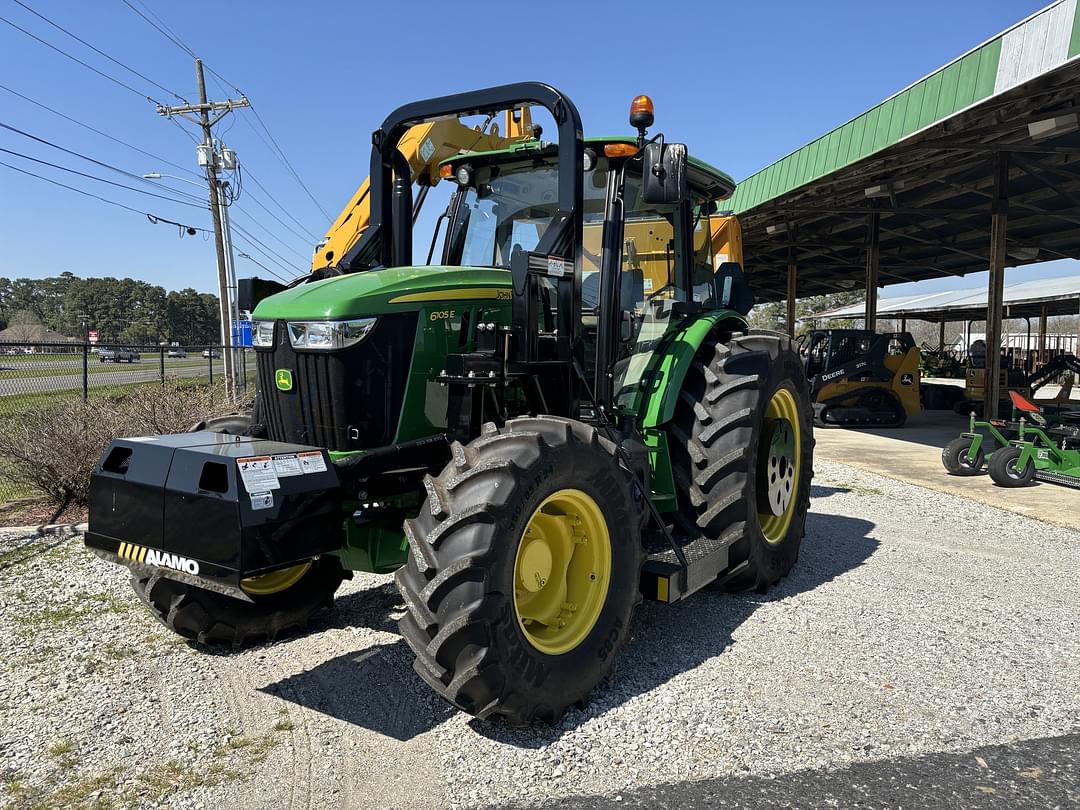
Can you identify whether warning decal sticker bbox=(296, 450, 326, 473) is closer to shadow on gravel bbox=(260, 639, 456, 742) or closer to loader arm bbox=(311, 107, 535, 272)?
shadow on gravel bbox=(260, 639, 456, 742)

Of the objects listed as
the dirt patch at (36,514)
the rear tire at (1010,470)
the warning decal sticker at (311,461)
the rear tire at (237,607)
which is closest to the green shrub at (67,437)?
the dirt patch at (36,514)

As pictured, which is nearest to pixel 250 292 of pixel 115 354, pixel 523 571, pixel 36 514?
pixel 523 571

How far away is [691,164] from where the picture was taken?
4730mm

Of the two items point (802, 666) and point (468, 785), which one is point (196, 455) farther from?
point (802, 666)

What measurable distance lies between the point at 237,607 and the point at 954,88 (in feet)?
32.2

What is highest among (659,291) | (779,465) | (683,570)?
(659,291)

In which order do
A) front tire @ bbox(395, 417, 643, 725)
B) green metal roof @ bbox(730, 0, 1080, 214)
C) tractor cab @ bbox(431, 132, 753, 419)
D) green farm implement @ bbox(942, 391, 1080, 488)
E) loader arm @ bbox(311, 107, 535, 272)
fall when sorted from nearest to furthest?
front tire @ bbox(395, 417, 643, 725), tractor cab @ bbox(431, 132, 753, 419), loader arm @ bbox(311, 107, 535, 272), green metal roof @ bbox(730, 0, 1080, 214), green farm implement @ bbox(942, 391, 1080, 488)

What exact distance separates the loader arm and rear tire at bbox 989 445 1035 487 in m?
6.65

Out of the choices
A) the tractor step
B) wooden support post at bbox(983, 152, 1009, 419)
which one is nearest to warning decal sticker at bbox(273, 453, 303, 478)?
the tractor step

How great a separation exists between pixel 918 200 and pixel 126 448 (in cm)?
1662

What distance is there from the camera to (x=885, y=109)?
1095cm

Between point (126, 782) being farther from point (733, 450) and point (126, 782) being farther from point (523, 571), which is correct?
point (733, 450)

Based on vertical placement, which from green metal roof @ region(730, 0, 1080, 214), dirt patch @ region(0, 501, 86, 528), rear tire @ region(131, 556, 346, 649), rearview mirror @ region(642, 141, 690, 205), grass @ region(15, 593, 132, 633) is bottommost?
grass @ region(15, 593, 132, 633)

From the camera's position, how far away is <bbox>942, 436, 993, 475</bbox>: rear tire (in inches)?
388
